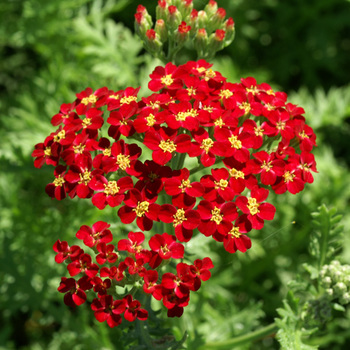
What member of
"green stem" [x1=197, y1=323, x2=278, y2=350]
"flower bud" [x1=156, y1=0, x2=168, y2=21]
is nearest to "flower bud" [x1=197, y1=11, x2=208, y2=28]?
"flower bud" [x1=156, y1=0, x2=168, y2=21]

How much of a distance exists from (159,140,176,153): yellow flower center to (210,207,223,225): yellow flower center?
385 mm

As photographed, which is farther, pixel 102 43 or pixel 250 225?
pixel 102 43

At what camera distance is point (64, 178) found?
8.73ft

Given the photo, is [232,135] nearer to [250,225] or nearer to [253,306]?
[250,225]

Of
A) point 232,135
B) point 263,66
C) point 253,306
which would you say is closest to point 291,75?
point 263,66

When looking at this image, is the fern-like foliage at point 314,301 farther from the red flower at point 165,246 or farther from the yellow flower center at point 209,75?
the yellow flower center at point 209,75

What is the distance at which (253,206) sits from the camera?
2.57 m

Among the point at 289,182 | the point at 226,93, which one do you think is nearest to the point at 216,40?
the point at 226,93

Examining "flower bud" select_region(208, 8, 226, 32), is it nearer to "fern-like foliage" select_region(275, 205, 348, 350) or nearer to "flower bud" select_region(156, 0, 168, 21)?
"flower bud" select_region(156, 0, 168, 21)

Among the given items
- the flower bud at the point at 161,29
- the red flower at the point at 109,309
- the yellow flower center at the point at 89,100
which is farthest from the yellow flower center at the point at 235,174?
the flower bud at the point at 161,29

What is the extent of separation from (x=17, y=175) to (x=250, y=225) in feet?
9.79

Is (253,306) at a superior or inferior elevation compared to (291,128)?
inferior

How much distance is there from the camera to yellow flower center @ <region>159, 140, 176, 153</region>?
101 inches

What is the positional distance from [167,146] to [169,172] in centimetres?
14
